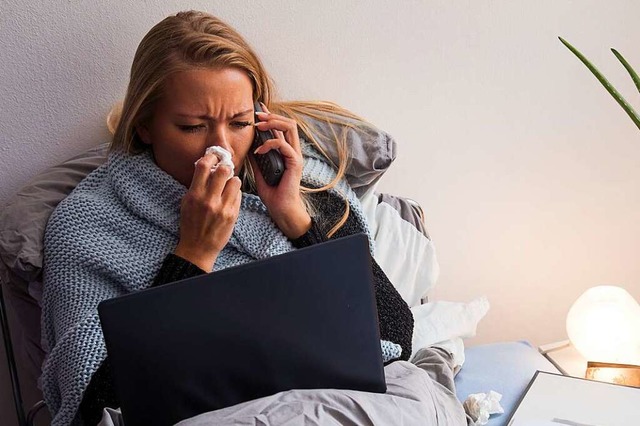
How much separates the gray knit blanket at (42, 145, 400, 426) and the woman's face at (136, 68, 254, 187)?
44 mm

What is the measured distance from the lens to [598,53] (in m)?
1.79

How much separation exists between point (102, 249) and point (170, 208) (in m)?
0.13

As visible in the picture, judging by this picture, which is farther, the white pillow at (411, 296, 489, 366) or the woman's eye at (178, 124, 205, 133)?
the white pillow at (411, 296, 489, 366)

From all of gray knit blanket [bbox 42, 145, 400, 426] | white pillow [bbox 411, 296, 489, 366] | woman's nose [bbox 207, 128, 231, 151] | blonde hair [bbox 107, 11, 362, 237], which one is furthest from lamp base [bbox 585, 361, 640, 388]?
woman's nose [bbox 207, 128, 231, 151]

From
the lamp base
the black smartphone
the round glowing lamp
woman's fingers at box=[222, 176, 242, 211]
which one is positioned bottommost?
the lamp base

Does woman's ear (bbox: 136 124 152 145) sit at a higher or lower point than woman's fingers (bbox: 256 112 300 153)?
lower

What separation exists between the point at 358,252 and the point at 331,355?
128 millimetres

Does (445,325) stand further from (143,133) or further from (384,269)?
(143,133)

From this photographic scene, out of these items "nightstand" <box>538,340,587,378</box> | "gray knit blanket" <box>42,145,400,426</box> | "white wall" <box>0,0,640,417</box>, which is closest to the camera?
"gray knit blanket" <box>42,145,400,426</box>

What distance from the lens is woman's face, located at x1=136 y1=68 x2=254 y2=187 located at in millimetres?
1249

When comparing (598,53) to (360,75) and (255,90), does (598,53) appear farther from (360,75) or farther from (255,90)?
(255,90)

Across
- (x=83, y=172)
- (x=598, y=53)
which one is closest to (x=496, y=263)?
(x=598, y=53)

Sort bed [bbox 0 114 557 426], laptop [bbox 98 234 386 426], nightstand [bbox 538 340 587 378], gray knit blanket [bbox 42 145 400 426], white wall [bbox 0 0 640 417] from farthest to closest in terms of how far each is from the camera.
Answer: nightstand [bbox 538 340 587 378] < white wall [bbox 0 0 640 417] < bed [bbox 0 114 557 426] < gray knit blanket [bbox 42 145 400 426] < laptop [bbox 98 234 386 426]

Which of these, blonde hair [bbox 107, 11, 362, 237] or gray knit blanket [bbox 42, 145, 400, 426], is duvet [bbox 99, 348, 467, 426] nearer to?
gray knit blanket [bbox 42, 145, 400, 426]
